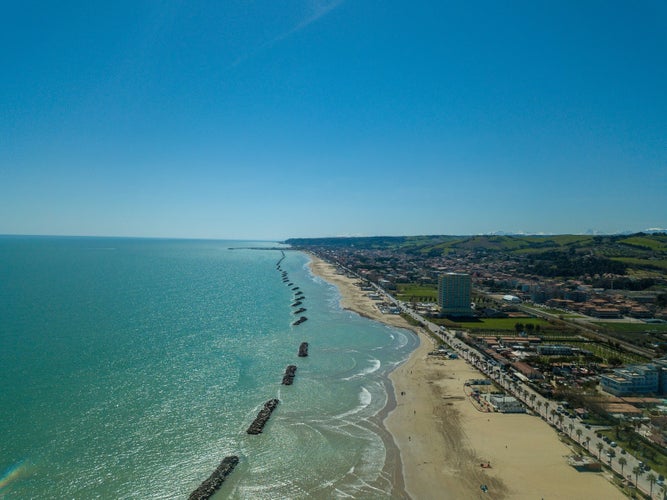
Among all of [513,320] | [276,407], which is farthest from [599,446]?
[513,320]

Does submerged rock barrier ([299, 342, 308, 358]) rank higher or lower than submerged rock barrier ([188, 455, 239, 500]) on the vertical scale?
higher

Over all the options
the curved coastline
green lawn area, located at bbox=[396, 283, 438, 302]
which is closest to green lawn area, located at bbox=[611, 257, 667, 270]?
green lawn area, located at bbox=[396, 283, 438, 302]

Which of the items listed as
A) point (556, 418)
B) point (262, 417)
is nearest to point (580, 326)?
point (556, 418)

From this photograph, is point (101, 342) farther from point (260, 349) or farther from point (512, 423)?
point (512, 423)

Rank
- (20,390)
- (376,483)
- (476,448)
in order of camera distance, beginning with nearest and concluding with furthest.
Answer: (376,483), (476,448), (20,390)

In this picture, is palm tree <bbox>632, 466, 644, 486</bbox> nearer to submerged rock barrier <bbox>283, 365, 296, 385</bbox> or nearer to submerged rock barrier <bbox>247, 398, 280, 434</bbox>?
submerged rock barrier <bbox>247, 398, 280, 434</bbox>

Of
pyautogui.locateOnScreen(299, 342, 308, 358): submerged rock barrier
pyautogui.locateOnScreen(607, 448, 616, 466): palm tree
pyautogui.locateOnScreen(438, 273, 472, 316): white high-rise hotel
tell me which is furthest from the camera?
pyautogui.locateOnScreen(438, 273, 472, 316): white high-rise hotel

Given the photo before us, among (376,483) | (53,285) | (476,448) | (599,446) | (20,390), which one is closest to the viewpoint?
(376,483)

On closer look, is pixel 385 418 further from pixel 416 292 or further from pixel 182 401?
pixel 416 292
